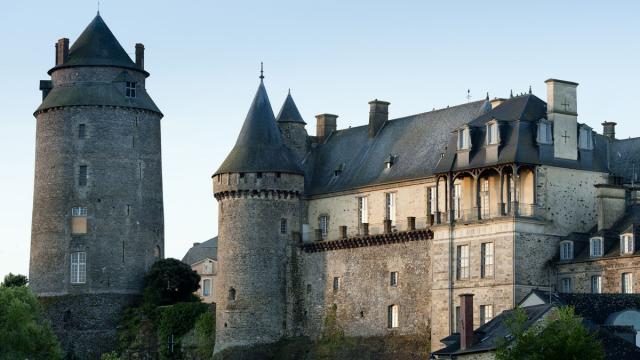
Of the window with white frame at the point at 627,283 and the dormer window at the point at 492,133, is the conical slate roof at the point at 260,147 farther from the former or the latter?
the window with white frame at the point at 627,283

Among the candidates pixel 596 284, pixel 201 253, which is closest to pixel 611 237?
pixel 596 284

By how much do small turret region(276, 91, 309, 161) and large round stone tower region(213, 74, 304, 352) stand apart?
3.48m

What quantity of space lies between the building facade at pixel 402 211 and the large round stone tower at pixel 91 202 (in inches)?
447

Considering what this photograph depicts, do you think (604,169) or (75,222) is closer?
(604,169)

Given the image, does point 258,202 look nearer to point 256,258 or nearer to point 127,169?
point 256,258

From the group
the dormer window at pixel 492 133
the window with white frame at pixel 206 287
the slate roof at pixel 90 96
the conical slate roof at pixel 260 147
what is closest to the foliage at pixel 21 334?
the conical slate roof at pixel 260 147

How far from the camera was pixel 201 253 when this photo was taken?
141 metres

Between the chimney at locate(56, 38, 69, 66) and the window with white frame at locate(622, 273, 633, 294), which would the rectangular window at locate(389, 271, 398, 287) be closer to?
the window with white frame at locate(622, 273, 633, 294)

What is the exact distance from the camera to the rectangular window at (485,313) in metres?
79.9

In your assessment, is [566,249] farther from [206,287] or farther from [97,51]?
[206,287]

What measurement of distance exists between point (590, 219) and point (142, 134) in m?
31.9

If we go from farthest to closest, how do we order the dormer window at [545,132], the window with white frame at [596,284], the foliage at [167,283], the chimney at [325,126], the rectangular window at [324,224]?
the foliage at [167,283] → the chimney at [325,126] → the rectangular window at [324,224] → the dormer window at [545,132] → the window with white frame at [596,284]

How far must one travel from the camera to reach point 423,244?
8506cm

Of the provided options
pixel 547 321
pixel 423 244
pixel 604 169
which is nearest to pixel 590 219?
pixel 604 169
